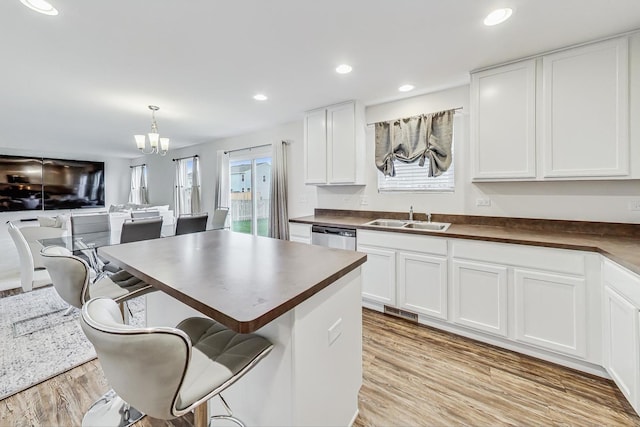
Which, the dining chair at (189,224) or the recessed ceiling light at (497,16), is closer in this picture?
the recessed ceiling light at (497,16)

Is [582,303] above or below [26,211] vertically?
below

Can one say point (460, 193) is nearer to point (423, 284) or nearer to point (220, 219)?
point (423, 284)

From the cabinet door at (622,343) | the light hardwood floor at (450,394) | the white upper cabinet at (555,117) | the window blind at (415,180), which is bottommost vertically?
the light hardwood floor at (450,394)

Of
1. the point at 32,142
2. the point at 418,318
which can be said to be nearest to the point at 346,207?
the point at 418,318

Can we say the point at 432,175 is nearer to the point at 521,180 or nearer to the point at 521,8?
the point at 521,180

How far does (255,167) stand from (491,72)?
388cm

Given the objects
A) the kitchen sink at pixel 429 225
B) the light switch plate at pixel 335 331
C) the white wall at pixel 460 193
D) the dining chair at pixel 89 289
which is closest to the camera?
the light switch plate at pixel 335 331

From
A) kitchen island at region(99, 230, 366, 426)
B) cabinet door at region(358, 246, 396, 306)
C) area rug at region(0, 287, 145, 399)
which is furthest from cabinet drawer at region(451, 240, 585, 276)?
area rug at region(0, 287, 145, 399)

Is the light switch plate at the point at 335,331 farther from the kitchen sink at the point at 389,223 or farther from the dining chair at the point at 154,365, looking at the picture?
the kitchen sink at the point at 389,223

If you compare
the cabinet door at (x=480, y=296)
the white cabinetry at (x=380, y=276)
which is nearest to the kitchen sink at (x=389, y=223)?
the white cabinetry at (x=380, y=276)

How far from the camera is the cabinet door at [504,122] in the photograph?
2293 mm

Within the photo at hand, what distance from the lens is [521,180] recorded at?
2371mm

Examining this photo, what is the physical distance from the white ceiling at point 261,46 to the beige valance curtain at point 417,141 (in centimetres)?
33

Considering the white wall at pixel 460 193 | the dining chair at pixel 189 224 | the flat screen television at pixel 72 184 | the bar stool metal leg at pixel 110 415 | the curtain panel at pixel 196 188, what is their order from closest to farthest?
1. the bar stool metal leg at pixel 110 415
2. the white wall at pixel 460 193
3. the dining chair at pixel 189 224
4. the curtain panel at pixel 196 188
5. the flat screen television at pixel 72 184
